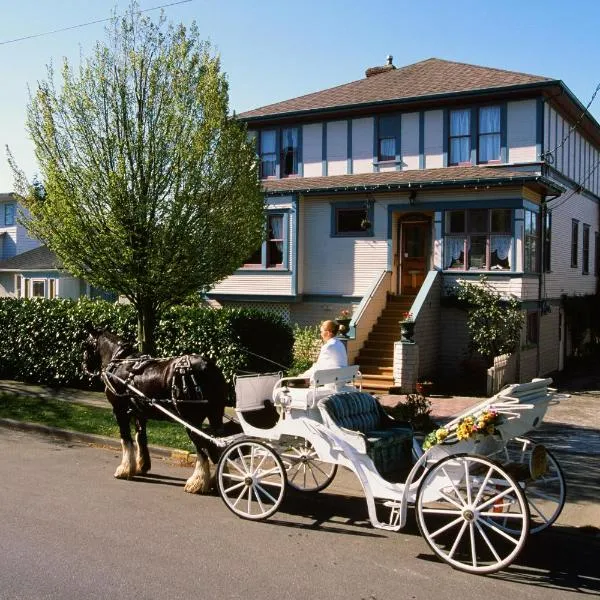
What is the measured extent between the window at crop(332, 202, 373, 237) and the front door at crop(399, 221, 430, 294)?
1101mm

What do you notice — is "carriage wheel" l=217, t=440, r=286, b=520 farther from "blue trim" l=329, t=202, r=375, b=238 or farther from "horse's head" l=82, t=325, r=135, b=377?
"blue trim" l=329, t=202, r=375, b=238

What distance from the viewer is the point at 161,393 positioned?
872 centimetres

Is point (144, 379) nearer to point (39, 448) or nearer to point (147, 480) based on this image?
point (147, 480)

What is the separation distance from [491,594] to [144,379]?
493cm

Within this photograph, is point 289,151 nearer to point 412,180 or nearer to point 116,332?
point 412,180

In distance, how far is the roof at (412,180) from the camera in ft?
63.5

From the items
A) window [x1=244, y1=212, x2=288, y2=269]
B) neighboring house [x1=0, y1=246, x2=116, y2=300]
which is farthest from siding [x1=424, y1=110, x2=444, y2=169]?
neighboring house [x1=0, y1=246, x2=116, y2=300]

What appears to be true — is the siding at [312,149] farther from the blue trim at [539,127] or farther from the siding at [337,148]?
the blue trim at [539,127]

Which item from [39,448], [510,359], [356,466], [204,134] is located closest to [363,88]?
[510,359]

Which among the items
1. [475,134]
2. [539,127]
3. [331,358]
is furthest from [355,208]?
[331,358]

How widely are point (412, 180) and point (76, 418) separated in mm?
11854

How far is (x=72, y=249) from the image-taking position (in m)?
11.2

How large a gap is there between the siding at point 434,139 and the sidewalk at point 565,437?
7.46 metres

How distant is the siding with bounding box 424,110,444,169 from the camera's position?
69.6 ft
